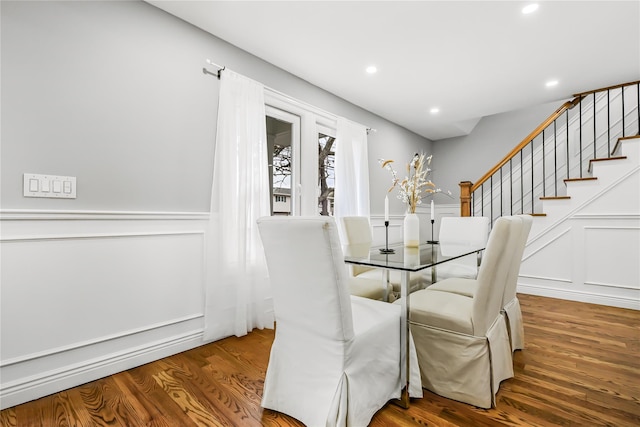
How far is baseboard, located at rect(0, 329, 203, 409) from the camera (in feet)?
5.09

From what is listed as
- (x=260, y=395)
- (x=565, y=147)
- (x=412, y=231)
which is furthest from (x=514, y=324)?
(x=565, y=147)

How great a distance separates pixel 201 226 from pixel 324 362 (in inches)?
59.2

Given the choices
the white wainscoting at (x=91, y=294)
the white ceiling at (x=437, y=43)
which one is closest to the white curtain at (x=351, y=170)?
the white ceiling at (x=437, y=43)

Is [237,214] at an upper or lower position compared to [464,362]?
upper

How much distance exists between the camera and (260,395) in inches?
63.4

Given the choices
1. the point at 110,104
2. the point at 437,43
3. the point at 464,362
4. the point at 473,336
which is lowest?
the point at 464,362

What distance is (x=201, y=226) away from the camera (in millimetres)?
2332

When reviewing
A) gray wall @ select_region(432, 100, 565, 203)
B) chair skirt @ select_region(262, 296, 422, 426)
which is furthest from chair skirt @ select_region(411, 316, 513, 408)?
gray wall @ select_region(432, 100, 565, 203)

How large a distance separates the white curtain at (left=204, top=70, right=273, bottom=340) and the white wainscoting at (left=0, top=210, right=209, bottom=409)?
0.14 m

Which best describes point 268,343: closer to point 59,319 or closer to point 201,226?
point 201,226

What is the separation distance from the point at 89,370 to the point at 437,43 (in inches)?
135

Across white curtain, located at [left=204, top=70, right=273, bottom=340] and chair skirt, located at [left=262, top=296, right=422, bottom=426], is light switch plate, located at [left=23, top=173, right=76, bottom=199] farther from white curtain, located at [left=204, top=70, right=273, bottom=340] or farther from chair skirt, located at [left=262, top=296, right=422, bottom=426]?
chair skirt, located at [left=262, top=296, right=422, bottom=426]

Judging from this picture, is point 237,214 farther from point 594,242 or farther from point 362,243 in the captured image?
point 594,242

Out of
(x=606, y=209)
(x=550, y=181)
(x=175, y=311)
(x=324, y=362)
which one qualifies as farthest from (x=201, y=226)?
(x=550, y=181)
